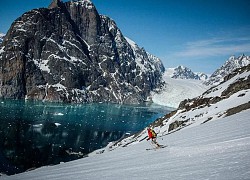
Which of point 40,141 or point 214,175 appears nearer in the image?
point 214,175

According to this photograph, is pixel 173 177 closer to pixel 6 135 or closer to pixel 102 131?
pixel 6 135

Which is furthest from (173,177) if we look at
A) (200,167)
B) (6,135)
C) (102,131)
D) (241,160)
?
(102,131)

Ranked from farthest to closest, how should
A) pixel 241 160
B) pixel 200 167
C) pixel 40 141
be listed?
pixel 40 141 → pixel 200 167 → pixel 241 160

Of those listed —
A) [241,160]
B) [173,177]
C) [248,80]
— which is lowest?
[173,177]

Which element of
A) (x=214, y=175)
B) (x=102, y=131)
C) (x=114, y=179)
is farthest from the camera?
(x=102, y=131)

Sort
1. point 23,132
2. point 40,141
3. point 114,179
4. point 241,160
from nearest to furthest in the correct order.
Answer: point 241,160
point 114,179
point 40,141
point 23,132

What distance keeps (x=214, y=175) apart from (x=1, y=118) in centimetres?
11568

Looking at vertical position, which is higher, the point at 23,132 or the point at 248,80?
the point at 248,80

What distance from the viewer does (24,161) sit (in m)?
62.6

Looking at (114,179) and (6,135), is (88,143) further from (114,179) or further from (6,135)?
(114,179)

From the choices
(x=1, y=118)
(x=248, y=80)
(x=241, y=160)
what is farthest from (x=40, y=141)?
(x=241, y=160)

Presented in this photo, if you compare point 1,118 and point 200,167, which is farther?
point 1,118

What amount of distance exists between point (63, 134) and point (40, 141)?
1393cm

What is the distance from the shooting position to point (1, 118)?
4350 inches
